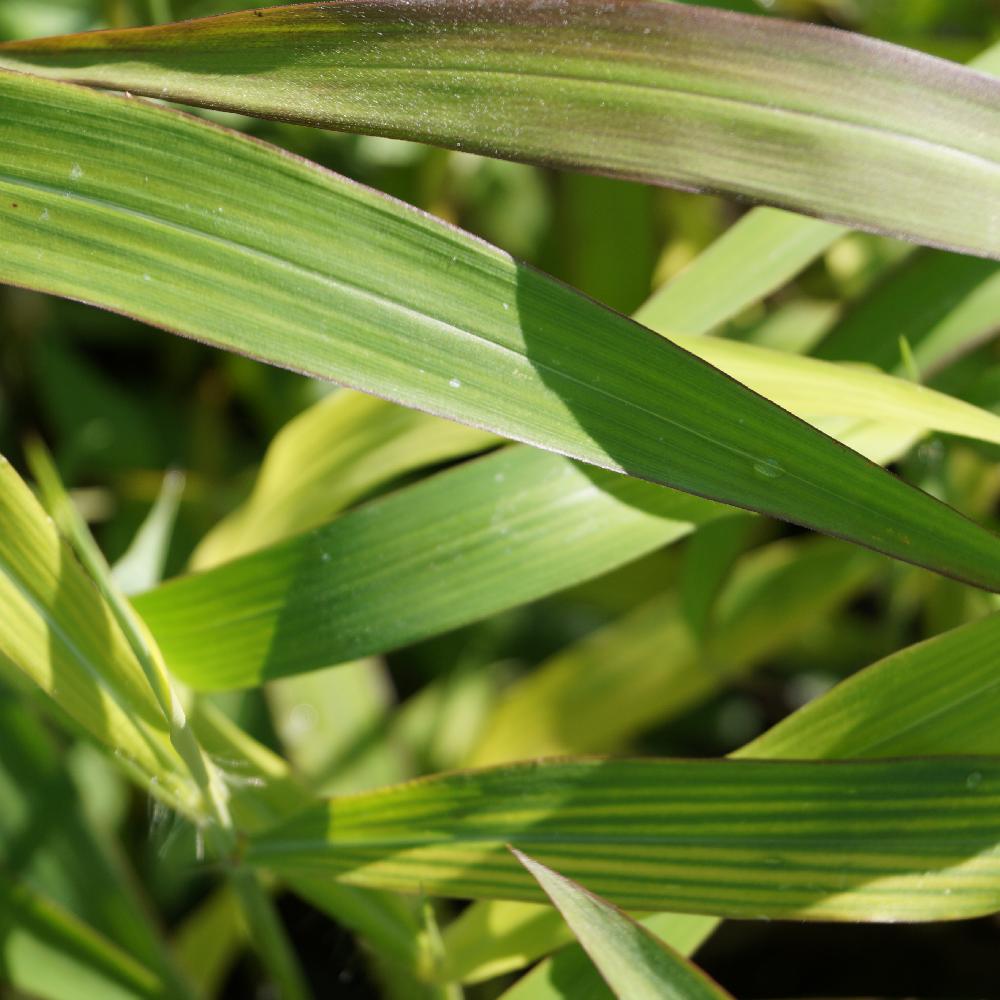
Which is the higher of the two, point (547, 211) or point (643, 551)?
point (547, 211)

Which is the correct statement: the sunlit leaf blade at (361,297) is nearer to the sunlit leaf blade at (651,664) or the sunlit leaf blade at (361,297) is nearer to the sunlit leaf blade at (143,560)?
the sunlit leaf blade at (143,560)

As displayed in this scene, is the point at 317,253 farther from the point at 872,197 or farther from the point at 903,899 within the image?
the point at 903,899

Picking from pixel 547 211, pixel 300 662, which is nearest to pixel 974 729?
pixel 300 662

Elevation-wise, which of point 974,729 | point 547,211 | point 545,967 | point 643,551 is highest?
point 547,211

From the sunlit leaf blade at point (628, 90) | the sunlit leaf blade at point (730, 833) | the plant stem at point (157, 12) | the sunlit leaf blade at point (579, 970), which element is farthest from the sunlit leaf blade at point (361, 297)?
the plant stem at point (157, 12)

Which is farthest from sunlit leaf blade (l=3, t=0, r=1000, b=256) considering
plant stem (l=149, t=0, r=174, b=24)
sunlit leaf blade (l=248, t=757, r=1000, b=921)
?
plant stem (l=149, t=0, r=174, b=24)
